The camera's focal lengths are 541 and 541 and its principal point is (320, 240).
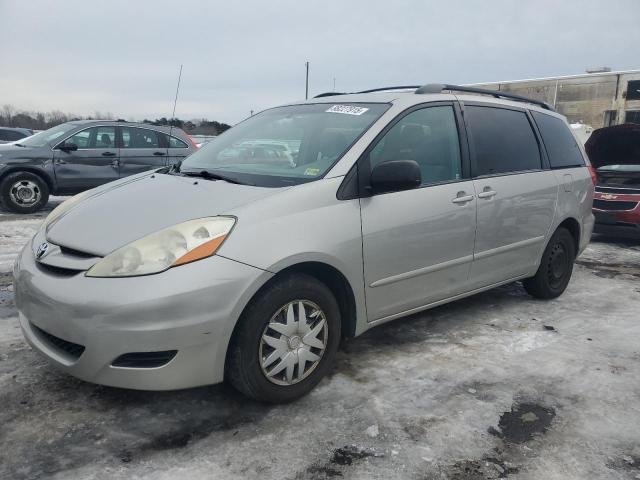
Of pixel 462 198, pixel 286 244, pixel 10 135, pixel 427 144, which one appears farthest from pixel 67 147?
pixel 10 135

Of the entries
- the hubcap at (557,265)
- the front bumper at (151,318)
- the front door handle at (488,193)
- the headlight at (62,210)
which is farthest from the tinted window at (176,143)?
the front bumper at (151,318)

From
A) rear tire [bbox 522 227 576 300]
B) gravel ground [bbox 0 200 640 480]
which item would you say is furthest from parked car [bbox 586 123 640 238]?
gravel ground [bbox 0 200 640 480]

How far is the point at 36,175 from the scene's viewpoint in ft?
29.3

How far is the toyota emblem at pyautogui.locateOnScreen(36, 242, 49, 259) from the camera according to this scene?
2.72 metres

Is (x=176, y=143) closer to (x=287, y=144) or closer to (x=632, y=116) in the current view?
(x=287, y=144)

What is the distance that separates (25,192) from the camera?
885 centimetres

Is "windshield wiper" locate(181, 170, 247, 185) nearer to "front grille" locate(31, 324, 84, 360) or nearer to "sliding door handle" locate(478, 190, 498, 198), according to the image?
"front grille" locate(31, 324, 84, 360)

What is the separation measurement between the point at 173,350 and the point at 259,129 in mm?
1941

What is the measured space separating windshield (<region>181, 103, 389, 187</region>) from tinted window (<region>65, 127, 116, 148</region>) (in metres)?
6.23

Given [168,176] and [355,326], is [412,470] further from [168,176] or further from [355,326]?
[168,176]

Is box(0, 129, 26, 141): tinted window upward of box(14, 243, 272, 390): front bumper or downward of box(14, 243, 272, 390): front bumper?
upward

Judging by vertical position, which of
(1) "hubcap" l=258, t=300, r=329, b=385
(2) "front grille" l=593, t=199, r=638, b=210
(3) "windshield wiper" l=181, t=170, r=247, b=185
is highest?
(3) "windshield wiper" l=181, t=170, r=247, b=185

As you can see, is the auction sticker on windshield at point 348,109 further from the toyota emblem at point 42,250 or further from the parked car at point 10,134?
the parked car at point 10,134

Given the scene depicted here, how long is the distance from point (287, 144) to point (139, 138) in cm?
691
